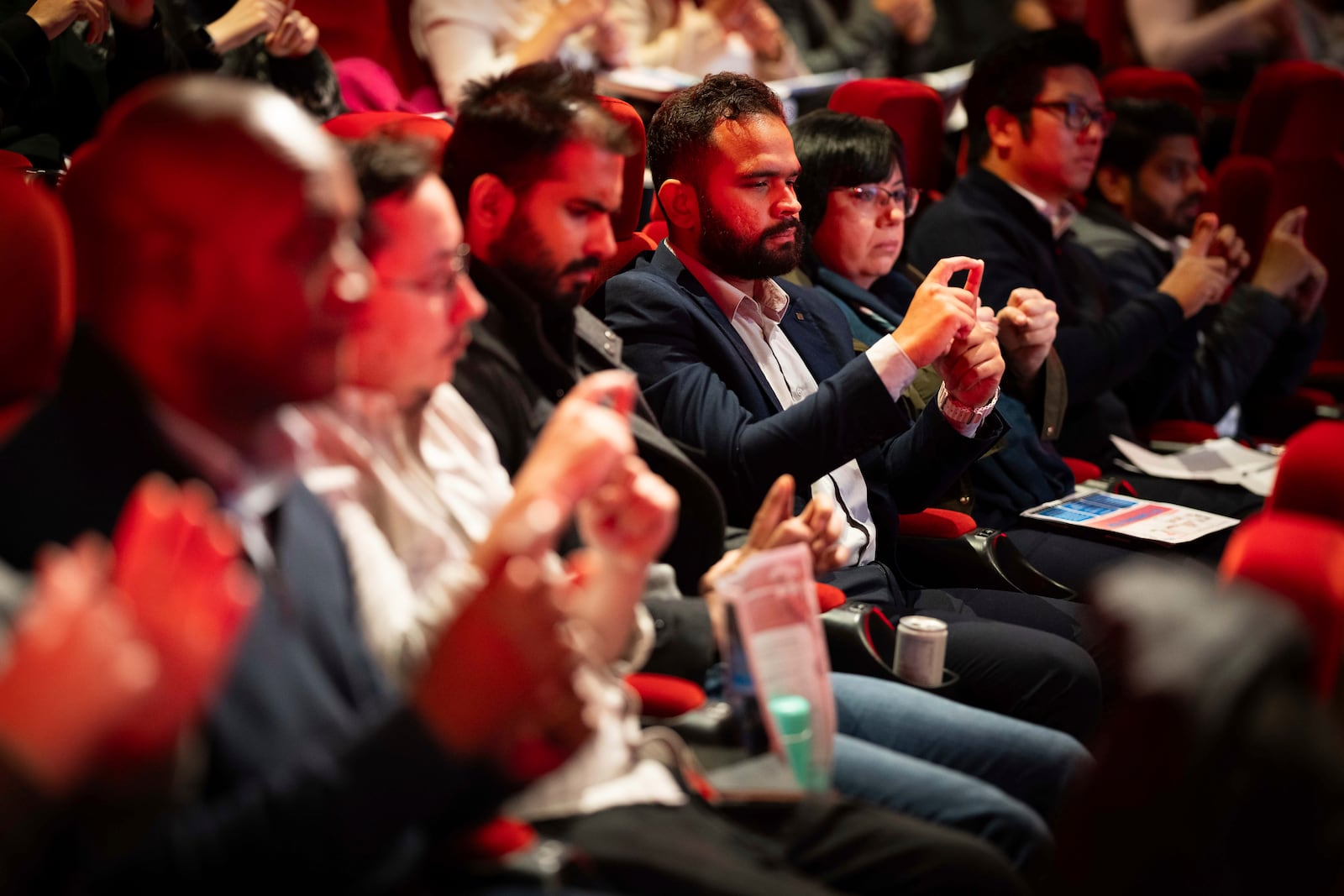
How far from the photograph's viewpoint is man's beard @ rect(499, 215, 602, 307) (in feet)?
5.60

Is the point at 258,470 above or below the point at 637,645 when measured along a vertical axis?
above

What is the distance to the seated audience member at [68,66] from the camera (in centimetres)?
238

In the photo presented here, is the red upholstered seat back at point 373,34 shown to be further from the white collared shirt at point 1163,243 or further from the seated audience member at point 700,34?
the white collared shirt at point 1163,243

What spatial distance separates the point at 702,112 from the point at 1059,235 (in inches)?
57.6

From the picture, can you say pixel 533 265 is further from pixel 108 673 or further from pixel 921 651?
pixel 108 673

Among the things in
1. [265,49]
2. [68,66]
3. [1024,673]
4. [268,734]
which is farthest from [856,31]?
[268,734]

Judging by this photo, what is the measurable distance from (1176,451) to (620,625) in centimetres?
245

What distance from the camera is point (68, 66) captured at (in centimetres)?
257

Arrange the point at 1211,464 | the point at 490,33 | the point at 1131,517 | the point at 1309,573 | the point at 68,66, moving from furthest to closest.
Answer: the point at 490,33 → the point at 1211,464 → the point at 1131,517 → the point at 68,66 → the point at 1309,573

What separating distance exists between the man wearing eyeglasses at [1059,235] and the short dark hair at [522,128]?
1.58 m

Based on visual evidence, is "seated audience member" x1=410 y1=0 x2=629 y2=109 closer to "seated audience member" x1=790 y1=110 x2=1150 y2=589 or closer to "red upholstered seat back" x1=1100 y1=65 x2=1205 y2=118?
"seated audience member" x1=790 y1=110 x2=1150 y2=589

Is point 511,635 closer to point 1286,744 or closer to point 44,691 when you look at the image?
point 44,691

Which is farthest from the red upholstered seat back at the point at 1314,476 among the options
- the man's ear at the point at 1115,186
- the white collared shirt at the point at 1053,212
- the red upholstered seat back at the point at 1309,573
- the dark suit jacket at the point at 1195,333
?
the man's ear at the point at 1115,186

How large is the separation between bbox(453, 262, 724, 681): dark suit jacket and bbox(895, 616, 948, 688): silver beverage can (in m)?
0.31
